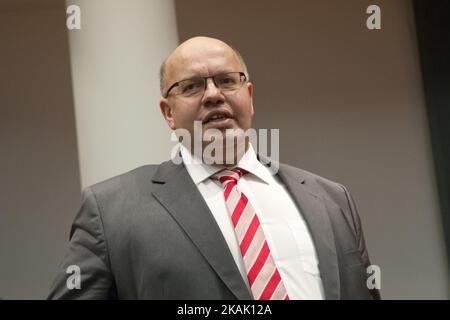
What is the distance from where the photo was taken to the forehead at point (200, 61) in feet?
4.58

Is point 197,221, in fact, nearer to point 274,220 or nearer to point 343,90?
point 274,220

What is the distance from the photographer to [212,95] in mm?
1373

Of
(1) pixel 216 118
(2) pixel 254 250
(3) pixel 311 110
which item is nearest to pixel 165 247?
(2) pixel 254 250

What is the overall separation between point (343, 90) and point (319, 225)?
2.24 meters

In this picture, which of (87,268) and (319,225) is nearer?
(87,268)

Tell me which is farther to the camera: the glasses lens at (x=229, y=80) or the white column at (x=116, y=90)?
the white column at (x=116, y=90)

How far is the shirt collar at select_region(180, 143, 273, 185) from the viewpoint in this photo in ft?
4.56

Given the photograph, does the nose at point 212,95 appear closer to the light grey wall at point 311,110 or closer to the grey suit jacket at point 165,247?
the grey suit jacket at point 165,247

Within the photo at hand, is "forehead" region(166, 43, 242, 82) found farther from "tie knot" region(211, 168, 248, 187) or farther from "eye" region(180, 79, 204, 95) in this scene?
"tie knot" region(211, 168, 248, 187)

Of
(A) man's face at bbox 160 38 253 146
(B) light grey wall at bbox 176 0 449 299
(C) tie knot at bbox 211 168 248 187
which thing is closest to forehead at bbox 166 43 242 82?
(A) man's face at bbox 160 38 253 146

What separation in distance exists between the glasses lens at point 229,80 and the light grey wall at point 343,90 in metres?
1.94

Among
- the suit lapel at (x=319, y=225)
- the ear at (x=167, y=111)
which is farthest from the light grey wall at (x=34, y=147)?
the suit lapel at (x=319, y=225)

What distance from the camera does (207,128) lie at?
54.6 inches
